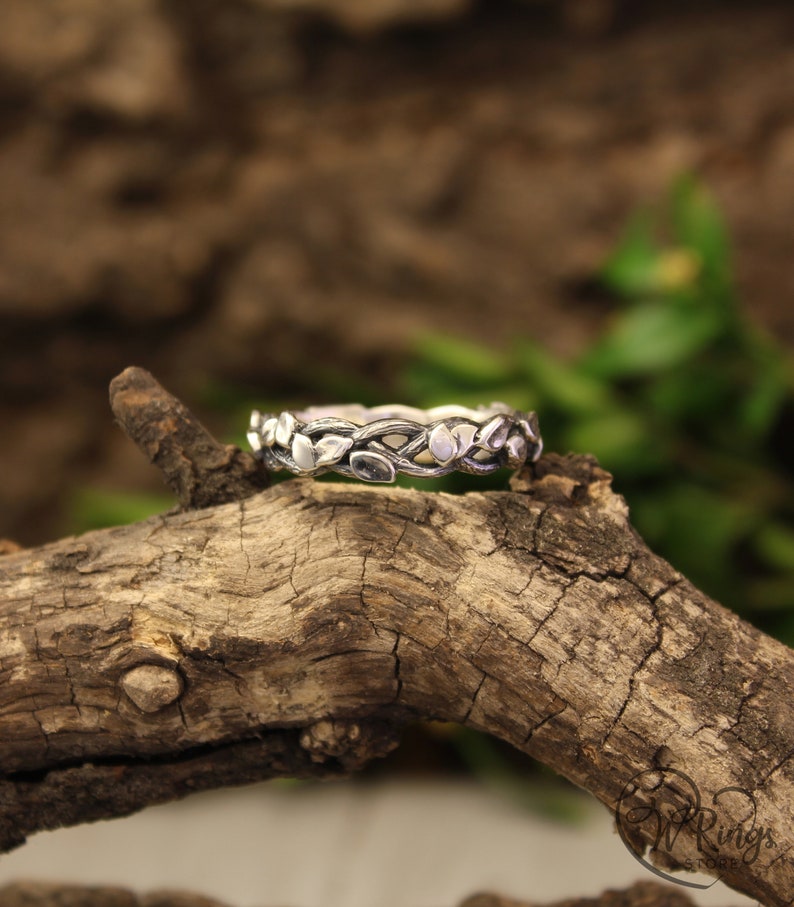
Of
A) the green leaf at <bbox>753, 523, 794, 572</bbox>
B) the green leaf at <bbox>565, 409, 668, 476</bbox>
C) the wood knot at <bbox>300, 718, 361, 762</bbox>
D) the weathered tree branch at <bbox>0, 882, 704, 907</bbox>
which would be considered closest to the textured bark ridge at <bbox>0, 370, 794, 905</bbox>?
the wood knot at <bbox>300, 718, 361, 762</bbox>

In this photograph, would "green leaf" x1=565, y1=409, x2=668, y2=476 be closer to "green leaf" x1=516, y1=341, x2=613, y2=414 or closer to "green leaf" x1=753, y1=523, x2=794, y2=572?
"green leaf" x1=516, y1=341, x2=613, y2=414

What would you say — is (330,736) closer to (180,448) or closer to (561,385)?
(180,448)

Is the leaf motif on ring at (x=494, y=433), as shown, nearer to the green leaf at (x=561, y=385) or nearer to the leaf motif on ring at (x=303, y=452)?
the leaf motif on ring at (x=303, y=452)

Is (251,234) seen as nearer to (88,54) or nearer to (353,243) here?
(353,243)

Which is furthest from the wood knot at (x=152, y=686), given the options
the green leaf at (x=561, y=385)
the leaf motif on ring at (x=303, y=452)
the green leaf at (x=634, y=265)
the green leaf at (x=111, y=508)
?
the green leaf at (x=634, y=265)

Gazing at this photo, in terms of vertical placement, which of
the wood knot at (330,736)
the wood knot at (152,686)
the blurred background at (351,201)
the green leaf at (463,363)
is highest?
the blurred background at (351,201)

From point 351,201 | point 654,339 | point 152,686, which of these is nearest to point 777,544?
point 654,339

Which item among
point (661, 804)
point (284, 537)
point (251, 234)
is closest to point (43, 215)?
point (251, 234)
